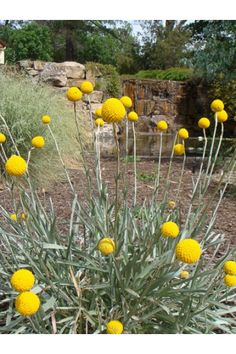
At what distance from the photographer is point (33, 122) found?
414 cm

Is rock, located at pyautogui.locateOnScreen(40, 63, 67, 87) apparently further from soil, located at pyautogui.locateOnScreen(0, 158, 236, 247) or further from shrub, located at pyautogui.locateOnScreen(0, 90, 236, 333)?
shrub, located at pyautogui.locateOnScreen(0, 90, 236, 333)

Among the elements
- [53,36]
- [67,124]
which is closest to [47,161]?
[67,124]

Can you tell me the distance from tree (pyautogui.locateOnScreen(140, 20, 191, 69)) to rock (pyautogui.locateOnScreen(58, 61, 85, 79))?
7.76 m

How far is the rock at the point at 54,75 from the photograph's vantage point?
28.7ft

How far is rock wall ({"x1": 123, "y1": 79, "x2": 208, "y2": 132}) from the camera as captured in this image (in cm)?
1349

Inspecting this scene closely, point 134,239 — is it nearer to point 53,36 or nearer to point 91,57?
point 53,36

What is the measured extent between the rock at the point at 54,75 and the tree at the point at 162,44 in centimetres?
833

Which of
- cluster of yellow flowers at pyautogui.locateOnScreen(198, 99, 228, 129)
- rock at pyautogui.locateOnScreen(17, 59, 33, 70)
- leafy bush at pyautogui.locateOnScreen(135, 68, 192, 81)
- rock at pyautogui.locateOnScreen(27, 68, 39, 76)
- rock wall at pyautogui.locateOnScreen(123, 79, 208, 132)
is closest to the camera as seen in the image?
cluster of yellow flowers at pyautogui.locateOnScreen(198, 99, 228, 129)

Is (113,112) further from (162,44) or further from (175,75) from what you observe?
(162,44)

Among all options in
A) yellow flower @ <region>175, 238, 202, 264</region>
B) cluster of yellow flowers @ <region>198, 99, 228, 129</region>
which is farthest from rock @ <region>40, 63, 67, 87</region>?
yellow flower @ <region>175, 238, 202, 264</region>

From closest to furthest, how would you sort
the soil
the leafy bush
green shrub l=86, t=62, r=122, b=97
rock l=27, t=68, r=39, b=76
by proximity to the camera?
the soil → rock l=27, t=68, r=39, b=76 → green shrub l=86, t=62, r=122, b=97 → the leafy bush

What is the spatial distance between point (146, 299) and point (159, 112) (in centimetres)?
1275

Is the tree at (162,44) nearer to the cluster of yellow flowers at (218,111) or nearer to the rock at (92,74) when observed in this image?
the rock at (92,74)
